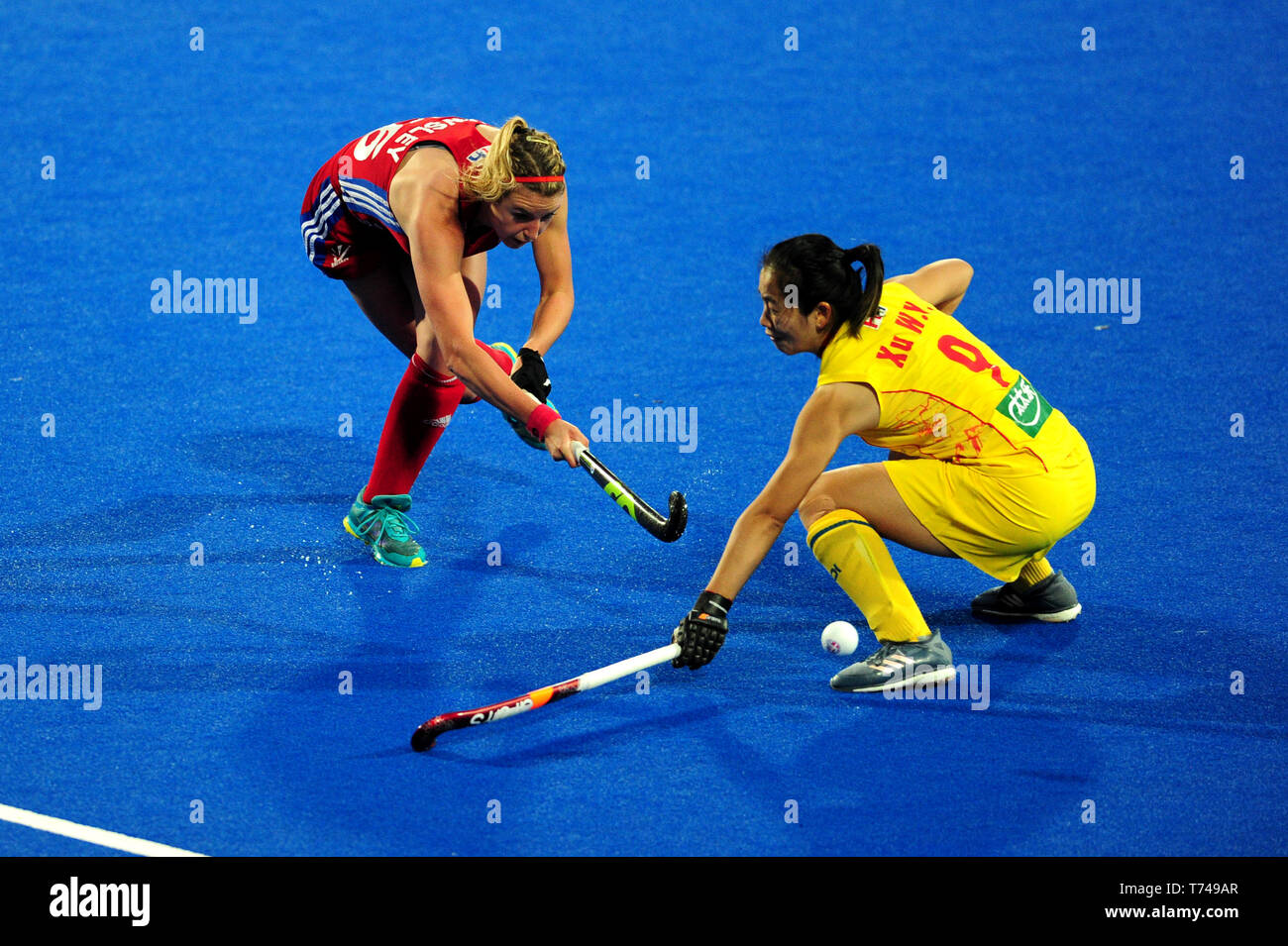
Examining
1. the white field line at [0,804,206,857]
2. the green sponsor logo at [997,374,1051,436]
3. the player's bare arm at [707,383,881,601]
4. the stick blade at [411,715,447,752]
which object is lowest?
the white field line at [0,804,206,857]

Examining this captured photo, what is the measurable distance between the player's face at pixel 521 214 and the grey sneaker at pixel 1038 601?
5.89 ft

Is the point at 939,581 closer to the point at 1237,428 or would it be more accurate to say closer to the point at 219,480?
the point at 1237,428

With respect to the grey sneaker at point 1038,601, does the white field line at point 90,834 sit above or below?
below

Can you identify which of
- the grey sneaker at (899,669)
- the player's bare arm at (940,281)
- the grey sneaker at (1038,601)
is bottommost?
the grey sneaker at (899,669)

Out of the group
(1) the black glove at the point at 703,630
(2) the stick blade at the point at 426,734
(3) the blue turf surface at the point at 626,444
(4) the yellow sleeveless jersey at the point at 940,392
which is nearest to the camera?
(3) the blue turf surface at the point at 626,444

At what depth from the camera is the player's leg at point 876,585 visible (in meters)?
4.31

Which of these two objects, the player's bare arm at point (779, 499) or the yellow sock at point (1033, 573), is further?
the yellow sock at point (1033, 573)

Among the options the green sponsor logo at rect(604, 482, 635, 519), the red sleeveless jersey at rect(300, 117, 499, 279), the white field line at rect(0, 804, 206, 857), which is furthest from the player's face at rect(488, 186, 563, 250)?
the white field line at rect(0, 804, 206, 857)

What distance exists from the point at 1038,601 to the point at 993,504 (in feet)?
1.54

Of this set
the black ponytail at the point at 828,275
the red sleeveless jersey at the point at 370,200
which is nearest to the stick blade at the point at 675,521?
the black ponytail at the point at 828,275

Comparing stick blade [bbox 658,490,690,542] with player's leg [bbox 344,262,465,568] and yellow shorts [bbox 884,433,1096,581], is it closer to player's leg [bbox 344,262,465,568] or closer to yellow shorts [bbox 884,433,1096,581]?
yellow shorts [bbox 884,433,1096,581]

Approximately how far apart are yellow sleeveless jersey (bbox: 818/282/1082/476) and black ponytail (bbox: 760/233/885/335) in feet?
0.26

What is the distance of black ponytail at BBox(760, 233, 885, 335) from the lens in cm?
414

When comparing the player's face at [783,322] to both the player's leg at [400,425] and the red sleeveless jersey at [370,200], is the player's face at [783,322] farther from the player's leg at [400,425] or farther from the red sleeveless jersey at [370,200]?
the player's leg at [400,425]
